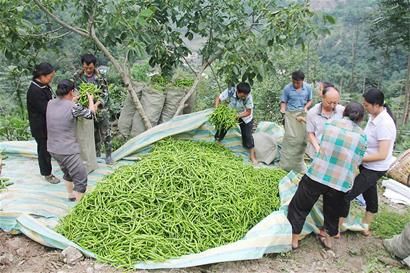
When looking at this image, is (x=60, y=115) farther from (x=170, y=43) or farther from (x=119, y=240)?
(x=170, y=43)

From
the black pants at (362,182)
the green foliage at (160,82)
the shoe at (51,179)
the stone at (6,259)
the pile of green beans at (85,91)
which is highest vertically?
the pile of green beans at (85,91)

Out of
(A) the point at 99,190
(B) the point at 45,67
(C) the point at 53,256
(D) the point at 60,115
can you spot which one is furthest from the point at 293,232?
(B) the point at 45,67

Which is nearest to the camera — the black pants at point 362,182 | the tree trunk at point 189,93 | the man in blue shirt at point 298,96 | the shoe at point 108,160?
the black pants at point 362,182

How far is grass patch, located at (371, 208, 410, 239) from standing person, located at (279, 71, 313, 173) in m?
1.06

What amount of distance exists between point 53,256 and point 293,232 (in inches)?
78.1

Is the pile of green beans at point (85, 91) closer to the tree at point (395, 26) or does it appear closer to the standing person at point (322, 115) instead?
the standing person at point (322, 115)

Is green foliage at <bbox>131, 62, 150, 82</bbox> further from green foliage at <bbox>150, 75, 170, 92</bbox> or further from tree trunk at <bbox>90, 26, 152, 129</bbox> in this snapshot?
tree trunk at <bbox>90, 26, 152, 129</bbox>

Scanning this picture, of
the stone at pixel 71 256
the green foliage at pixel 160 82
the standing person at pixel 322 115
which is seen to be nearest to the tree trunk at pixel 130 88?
the green foliage at pixel 160 82

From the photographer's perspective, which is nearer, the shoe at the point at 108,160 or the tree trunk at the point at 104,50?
the shoe at the point at 108,160

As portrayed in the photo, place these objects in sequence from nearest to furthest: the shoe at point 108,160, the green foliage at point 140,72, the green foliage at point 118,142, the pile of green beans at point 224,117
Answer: the pile of green beans at point 224,117 → the shoe at point 108,160 → the green foliage at point 118,142 → the green foliage at point 140,72

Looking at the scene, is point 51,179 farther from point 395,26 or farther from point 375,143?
point 395,26

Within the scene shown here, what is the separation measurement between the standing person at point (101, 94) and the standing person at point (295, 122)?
2.13 meters

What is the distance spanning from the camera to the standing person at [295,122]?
491 centimetres

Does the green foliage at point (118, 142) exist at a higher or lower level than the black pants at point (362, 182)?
lower
